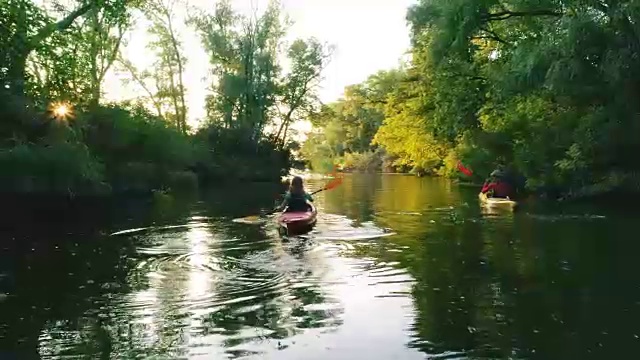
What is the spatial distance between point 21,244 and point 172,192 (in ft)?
71.6

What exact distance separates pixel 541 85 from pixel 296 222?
10928 millimetres

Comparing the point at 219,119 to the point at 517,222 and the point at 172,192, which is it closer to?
the point at 172,192

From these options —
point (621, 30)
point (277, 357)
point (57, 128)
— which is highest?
point (621, 30)

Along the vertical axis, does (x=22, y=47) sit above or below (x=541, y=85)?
above

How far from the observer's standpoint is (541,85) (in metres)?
22.4

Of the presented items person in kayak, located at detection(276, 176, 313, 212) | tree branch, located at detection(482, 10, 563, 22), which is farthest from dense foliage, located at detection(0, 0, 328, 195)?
tree branch, located at detection(482, 10, 563, 22)

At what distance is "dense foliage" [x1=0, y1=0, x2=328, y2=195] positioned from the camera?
18.3 metres

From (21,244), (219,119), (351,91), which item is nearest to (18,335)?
(21,244)

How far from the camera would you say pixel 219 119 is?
50.9 m

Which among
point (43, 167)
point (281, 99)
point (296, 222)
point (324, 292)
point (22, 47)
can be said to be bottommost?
point (324, 292)

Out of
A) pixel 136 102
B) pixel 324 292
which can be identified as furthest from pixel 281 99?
pixel 324 292

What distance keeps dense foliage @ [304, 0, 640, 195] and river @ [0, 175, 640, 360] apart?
5284 mm

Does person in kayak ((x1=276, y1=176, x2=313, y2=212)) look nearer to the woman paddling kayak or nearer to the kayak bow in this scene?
the woman paddling kayak

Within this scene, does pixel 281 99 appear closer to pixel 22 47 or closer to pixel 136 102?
pixel 136 102
